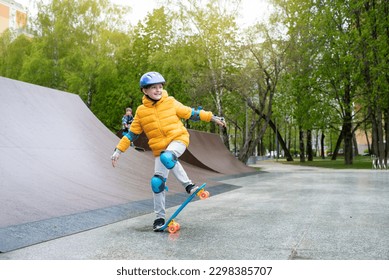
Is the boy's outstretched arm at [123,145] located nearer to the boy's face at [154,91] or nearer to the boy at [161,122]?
the boy at [161,122]

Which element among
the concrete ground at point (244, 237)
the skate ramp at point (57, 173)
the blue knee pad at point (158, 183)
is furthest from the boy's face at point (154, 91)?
the skate ramp at point (57, 173)

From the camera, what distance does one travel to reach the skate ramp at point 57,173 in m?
4.88

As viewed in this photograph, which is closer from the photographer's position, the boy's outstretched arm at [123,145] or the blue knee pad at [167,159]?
the blue knee pad at [167,159]

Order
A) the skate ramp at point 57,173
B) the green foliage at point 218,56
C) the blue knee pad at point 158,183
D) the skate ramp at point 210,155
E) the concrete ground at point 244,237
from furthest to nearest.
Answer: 1. the green foliage at point 218,56
2. the skate ramp at point 210,155
3. the skate ramp at point 57,173
4. the blue knee pad at point 158,183
5. the concrete ground at point 244,237

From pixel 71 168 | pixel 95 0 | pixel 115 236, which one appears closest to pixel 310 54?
pixel 95 0

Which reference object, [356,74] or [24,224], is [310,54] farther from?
[24,224]

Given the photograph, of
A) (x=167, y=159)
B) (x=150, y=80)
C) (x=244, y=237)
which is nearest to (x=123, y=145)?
(x=167, y=159)

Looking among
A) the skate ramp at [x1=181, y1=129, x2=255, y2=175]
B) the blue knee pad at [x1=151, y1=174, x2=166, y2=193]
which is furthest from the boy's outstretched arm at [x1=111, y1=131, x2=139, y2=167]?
the skate ramp at [x1=181, y1=129, x2=255, y2=175]

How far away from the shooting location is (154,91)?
4.48 metres

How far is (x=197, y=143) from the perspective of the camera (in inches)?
676

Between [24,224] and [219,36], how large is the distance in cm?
2065

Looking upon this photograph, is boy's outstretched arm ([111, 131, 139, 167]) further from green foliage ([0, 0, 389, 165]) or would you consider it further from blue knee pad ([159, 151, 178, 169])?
green foliage ([0, 0, 389, 165])

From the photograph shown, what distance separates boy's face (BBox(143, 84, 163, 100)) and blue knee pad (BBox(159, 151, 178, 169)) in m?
0.64

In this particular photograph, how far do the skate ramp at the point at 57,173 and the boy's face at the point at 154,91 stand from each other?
1812 millimetres
